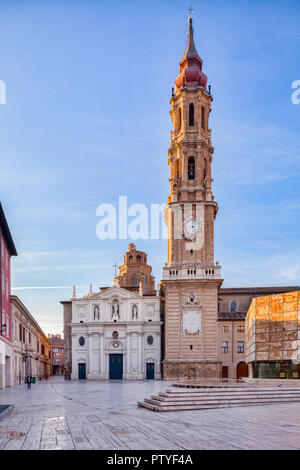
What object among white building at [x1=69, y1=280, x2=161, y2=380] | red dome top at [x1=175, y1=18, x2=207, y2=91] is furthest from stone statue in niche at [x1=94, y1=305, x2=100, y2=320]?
red dome top at [x1=175, y1=18, x2=207, y2=91]

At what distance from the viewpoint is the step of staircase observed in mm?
19000

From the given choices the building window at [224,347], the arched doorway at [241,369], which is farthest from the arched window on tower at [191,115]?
the arched doorway at [241,369]

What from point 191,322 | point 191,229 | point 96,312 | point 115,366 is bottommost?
point 115,366

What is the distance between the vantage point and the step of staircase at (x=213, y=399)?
62.3 ft

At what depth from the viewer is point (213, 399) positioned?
2030 centimetres

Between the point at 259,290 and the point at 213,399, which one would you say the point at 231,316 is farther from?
the point at 213,399

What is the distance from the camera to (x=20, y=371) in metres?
53.6

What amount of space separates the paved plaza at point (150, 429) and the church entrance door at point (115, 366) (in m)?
44.9

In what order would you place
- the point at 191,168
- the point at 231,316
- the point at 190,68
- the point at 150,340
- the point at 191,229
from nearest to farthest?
the point at 191,229 < the point at 191,168 < the point at 150,340 < the point at 190,68 < the point at 231,316

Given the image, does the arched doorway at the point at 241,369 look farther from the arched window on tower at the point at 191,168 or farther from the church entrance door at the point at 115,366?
the arched window on tower at the point at 191,168

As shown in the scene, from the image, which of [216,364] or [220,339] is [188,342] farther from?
[220,339]

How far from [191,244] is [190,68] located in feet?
81.1

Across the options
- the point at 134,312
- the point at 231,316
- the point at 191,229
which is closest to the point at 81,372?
the point at 134,312

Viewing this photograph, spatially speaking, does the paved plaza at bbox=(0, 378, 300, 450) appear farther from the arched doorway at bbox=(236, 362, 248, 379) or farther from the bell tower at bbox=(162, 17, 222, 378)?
the arched doorway at bbox=(236, 362, 248, 379)
